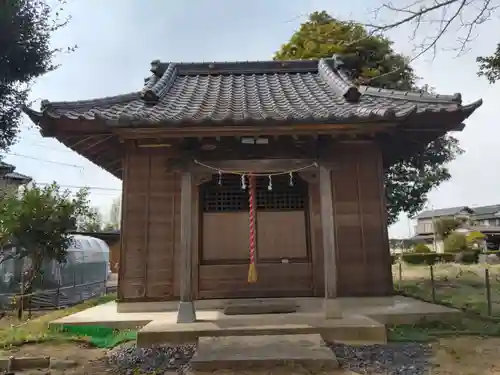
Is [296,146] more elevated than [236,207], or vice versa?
[296,146]

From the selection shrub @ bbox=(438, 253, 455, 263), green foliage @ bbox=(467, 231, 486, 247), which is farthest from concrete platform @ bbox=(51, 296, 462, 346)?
green foliage @ bbox=(467, 231, 486, 247)

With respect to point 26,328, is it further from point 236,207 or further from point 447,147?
point 447,147

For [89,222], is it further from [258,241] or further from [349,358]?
[349,358]

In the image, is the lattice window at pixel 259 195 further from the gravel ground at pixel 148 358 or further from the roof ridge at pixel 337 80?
the gravel ground at pixel 148 358

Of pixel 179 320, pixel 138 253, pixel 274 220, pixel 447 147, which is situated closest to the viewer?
pixel 179 320

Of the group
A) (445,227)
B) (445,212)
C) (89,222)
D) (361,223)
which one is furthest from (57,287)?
(445,212)

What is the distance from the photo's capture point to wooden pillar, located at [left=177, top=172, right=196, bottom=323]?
6.37 meters

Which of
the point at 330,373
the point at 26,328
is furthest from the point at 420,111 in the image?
the point at 26,328

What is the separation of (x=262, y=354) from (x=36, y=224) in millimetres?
8190

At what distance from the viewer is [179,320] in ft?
20.7

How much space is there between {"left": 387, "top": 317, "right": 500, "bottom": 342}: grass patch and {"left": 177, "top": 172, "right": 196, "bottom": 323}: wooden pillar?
305 cm

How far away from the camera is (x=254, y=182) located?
7.71 meters

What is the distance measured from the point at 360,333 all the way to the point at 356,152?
3.66 m

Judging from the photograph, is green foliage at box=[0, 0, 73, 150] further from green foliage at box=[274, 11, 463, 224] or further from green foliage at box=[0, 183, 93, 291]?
green foliage at box=[274, 11, 463, 224]
